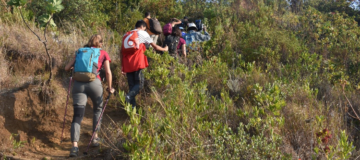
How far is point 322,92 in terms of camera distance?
514 centimetres

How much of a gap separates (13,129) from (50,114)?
63 cm

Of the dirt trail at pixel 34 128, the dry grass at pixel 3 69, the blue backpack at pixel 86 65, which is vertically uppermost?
the blue backpack at pixel 86 65

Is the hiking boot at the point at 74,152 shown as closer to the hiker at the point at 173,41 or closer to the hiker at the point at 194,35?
the hiker at the point at 173,41

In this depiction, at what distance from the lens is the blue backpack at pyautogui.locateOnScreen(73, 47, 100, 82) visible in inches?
151

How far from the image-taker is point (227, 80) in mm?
5500

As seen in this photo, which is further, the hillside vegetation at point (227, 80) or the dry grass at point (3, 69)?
the dry grass at point (3, 69)

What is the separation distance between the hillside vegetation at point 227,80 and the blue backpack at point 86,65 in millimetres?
724

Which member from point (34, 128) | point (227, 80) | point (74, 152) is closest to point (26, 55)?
point (34, 128)

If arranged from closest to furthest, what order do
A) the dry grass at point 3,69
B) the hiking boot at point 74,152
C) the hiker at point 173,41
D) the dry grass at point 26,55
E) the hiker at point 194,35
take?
the hiking boot at point 74,152, the dry grass at point 3,69, the dry grass at point 26,55, the hiker at point 173,41, the hiker at point 194,35

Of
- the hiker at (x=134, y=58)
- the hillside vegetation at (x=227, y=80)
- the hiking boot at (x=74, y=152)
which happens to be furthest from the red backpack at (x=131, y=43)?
the hiking boot at (x=74, y=152)

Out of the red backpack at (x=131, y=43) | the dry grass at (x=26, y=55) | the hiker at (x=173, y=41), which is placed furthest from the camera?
the hiker at (x=173, y=41)

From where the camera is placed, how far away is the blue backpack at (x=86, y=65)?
3.84 m

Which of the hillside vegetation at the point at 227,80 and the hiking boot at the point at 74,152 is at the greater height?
the hillside vegetation at the point at 227,80

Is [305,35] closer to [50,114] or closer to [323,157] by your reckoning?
[323,157]
